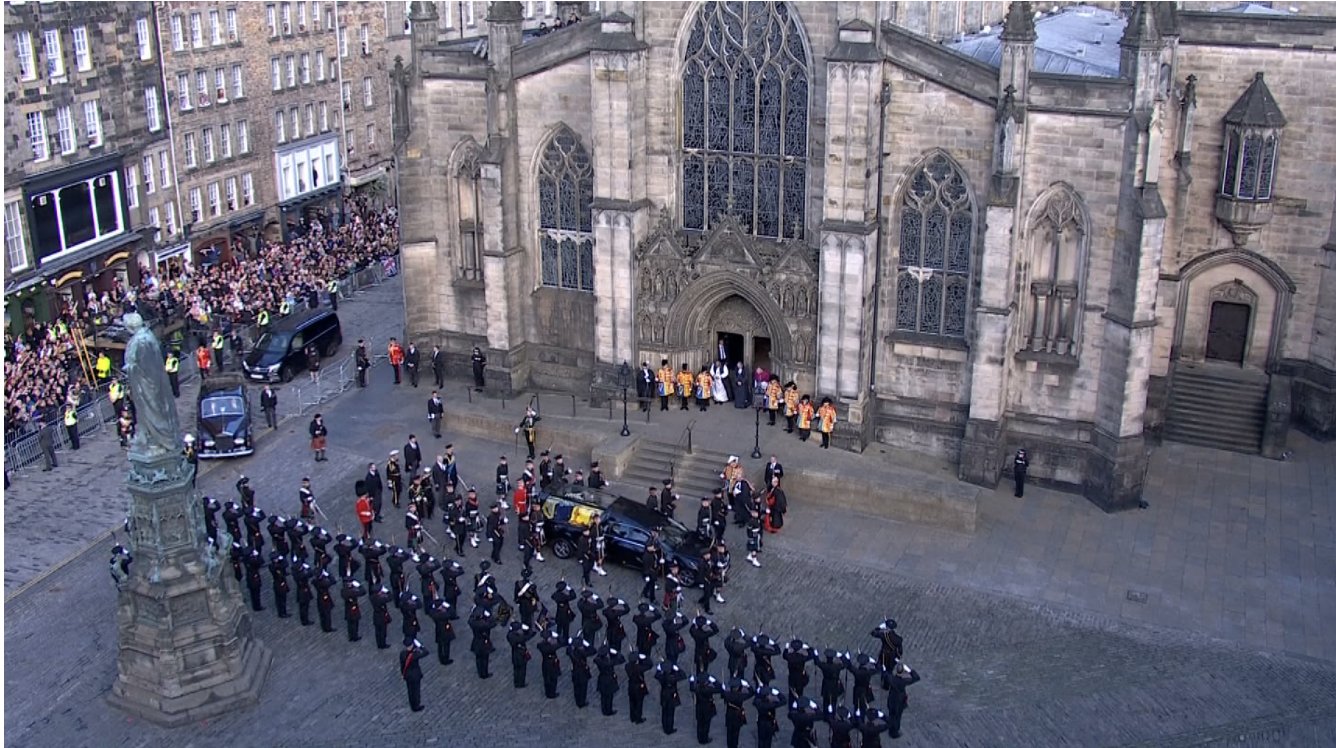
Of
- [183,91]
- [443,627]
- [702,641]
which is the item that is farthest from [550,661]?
[183,91]

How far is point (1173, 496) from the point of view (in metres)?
34.0

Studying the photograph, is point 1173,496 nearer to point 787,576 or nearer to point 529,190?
point 787,576

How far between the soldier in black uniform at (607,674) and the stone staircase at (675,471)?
946cm

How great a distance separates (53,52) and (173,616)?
27984 millimetres

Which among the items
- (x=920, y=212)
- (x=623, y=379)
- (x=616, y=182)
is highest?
(x=616, y=182)

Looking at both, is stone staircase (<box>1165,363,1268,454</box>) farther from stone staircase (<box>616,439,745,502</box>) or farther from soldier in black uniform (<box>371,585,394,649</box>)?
soldier in black uniform (<box>371,585,394,649</box>)

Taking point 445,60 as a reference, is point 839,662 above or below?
below

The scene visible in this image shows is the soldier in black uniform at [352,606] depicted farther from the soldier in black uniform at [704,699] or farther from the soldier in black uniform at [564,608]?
the soldier in black uniform at [704,699]

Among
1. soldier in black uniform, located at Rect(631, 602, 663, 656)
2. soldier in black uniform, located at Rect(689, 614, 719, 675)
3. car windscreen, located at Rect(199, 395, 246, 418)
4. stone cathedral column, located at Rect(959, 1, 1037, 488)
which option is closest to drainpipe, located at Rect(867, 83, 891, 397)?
stone cathedral column, located at Rect(959, 1, 1037, 488)

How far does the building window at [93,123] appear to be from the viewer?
154 feet

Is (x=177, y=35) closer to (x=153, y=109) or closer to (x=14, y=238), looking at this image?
(x=153, y=109)

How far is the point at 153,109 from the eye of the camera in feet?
165

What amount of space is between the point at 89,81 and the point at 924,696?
36397 mm

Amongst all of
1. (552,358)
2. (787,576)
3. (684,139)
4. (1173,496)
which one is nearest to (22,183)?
(552,358)
